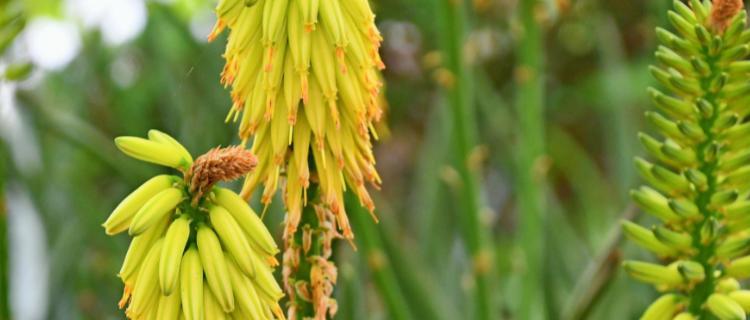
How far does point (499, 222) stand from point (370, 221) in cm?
127

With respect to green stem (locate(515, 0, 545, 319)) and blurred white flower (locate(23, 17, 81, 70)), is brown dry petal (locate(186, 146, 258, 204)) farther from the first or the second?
blurred white flower (locate(23, 17, 81, 70))

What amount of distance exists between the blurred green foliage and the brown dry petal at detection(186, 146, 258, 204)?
0.70ft

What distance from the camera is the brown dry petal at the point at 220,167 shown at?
38 centimetres

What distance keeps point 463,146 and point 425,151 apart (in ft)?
2.27

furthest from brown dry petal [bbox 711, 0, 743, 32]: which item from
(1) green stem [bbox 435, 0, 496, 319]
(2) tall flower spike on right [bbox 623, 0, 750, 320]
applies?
(1) green stem [bbox 435, 0, 496, 319]

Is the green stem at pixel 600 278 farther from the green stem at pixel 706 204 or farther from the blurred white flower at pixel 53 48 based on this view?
the blurred white flower at pixel 53 48

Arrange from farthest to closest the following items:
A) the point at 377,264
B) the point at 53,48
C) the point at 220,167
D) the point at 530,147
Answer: the point at 53,48 < the point at 530,147 < the point at 377,264 < the point at 220,167

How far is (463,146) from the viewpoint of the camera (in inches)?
33.0

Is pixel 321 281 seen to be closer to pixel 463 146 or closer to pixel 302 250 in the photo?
pixel 302 250

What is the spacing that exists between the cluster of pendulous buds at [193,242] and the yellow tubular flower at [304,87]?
0.02 meters

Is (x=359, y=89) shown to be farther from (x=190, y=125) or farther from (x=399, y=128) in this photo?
(x=399, y=128)

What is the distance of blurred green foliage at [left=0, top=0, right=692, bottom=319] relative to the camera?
3.12ft

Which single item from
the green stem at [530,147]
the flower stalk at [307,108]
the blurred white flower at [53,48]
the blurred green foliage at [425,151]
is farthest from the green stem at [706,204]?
the blurred white flower at [53,48]

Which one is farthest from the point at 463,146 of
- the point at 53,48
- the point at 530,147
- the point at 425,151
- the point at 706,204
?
the point at 53,48
